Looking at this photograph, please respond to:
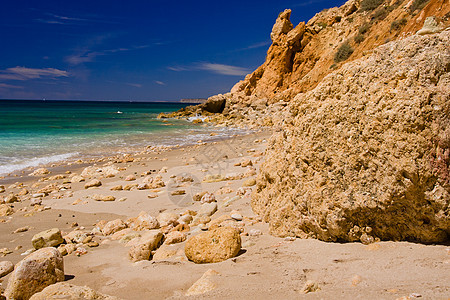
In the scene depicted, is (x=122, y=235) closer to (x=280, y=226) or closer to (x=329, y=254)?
(x=280, y=226)

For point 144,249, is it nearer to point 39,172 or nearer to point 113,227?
point 113,227

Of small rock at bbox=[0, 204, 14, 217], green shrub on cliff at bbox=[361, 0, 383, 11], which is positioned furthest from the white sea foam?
green shrub on cliff at bbox=[361, 0, 383, 11]

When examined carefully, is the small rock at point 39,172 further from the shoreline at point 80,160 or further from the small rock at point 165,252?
the small rock at point 165,252

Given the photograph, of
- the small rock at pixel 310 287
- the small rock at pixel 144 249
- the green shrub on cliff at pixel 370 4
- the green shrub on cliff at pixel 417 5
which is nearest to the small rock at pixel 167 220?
the small rock at pixel 144 249

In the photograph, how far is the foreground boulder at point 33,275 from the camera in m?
2.52

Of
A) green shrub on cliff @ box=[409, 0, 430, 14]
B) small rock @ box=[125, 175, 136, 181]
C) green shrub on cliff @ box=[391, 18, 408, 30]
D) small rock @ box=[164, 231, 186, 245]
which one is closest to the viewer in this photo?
small rock @ box=[164, 231, 186, 245]

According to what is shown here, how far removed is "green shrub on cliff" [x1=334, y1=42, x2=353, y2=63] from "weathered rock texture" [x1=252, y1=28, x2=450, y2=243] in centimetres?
2370

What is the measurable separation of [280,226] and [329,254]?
2.36 ft

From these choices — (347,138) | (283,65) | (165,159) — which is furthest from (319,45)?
(347,138)

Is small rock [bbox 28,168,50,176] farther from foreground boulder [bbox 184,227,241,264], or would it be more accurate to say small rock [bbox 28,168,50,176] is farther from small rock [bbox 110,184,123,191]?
foreground boulder [bbox 184,227,241,264]

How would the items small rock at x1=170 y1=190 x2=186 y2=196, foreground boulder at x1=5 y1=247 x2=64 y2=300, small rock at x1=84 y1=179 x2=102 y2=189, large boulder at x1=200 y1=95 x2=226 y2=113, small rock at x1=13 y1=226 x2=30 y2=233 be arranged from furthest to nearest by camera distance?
large boulder at x1=200 y1=95 x2=226 y2=113
small rock at x1=84 y1=179 x2=102 y2=189
small rock at x1=170 y1=190 x2=186 y2=196
small rock at x1=13 y1=226 x2=30 y2=233
foreground boulder at x1=5 y1=247 x2=64 y2=300

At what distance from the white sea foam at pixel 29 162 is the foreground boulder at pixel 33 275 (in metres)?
9.05

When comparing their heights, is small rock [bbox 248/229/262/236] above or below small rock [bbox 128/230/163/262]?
above

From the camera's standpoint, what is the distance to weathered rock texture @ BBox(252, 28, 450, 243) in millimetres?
2082
